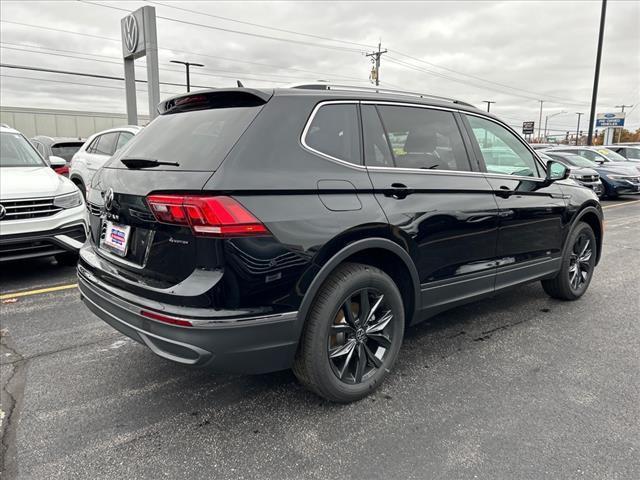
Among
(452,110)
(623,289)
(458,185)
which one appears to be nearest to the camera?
(458,185)

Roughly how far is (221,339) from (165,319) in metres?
0.29

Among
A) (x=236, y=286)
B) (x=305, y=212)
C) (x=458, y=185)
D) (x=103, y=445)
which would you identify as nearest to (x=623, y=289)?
(x=458, y=185)

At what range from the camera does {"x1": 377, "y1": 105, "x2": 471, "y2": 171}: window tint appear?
3.08m

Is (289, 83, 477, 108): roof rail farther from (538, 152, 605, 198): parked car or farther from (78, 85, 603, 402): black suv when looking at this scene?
(538, 152, 605, 198): parked car

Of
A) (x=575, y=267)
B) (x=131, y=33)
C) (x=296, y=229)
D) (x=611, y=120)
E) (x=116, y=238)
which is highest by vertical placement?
(x=131, y=33)

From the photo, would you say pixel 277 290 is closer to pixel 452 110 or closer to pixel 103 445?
pixel 103 445

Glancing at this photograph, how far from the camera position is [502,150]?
3.99 m

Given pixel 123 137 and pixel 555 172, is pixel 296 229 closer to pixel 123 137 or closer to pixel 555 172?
pixel 555 172

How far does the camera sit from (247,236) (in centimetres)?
227

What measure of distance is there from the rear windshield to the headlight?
2.63m

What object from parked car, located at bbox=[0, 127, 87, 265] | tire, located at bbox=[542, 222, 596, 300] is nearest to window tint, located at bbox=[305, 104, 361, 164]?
tire, located at bbox=[542, 222, 596, 300]

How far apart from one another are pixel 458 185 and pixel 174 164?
1.89 metres

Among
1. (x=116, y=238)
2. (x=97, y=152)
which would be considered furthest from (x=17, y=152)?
(x=116, y=238)

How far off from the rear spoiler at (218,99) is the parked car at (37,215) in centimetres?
273
